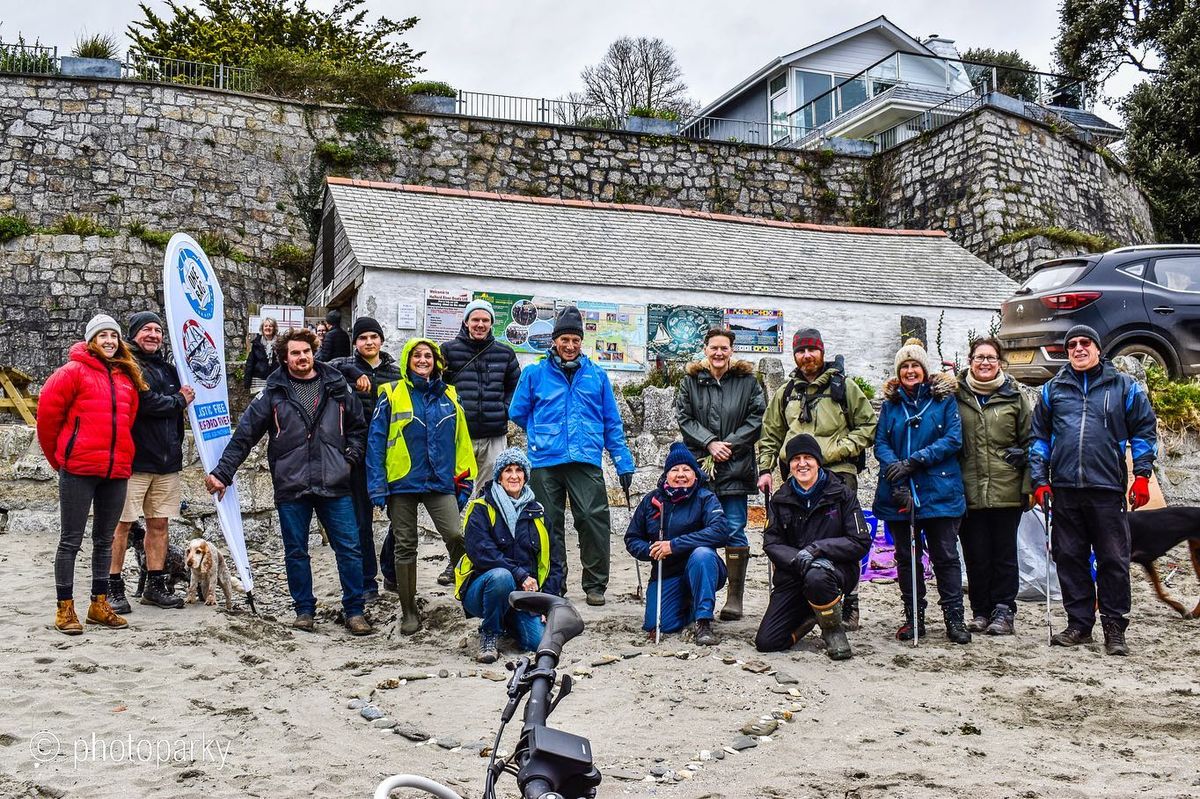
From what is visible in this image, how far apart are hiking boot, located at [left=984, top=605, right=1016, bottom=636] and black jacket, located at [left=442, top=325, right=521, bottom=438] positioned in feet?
11.3

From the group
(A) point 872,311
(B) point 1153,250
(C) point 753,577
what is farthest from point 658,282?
(C) point 753,577

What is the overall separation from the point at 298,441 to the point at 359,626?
3.92 feet

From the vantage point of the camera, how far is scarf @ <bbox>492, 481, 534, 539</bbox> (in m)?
6.00

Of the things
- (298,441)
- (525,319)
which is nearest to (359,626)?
(298,441)

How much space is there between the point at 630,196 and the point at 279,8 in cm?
1072

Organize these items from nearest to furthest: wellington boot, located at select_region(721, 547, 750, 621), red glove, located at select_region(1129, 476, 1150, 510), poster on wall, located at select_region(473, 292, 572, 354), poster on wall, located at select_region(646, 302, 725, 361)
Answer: red glove, located at select_region(1129, 476, 1150, 510)
wellington boot, located at select_region(721, 547, 750, 621)
poster on wall, located at select_region(473, 292, 572, 354)
poster on wall, located at select_region(646, 302, 725, 361)

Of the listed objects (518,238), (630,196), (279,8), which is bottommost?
(518,238)

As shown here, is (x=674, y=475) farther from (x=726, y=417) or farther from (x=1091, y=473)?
(x=1091, y=473)

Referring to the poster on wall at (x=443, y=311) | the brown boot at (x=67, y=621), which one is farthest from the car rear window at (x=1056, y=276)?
the brown boot at (x=67, y=621)

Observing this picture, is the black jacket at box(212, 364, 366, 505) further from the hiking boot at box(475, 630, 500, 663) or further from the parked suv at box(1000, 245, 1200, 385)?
the parked suv at box(1000, 245, 1200, 385)

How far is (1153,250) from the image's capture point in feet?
35.8

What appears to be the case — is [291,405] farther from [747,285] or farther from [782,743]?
[747,285]

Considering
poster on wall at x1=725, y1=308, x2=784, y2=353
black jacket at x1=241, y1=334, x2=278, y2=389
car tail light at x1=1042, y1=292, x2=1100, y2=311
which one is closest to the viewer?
black jacket at x1=241, y1=334, x2=278, y2=389

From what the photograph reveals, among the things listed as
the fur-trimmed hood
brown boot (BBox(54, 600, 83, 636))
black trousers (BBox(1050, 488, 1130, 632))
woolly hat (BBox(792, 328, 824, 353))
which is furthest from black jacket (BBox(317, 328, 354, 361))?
black trousers (BBox(1050, 488, 1130, 632))
